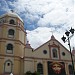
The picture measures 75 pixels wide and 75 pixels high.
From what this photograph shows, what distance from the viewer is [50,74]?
32781mm

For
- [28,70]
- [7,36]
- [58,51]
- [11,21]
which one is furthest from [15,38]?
[58,51]

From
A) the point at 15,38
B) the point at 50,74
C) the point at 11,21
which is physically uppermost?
the point at 11,21

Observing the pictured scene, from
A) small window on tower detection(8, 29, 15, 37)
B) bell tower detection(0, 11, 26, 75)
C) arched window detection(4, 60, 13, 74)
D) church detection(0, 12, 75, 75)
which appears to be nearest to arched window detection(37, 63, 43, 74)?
church detection(0, 12, 75, 75)

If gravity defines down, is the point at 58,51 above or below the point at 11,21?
below

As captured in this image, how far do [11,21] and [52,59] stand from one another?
436 inches

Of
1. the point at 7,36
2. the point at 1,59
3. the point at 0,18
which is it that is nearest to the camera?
the point at 1,59

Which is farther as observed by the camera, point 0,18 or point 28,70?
point 0,18

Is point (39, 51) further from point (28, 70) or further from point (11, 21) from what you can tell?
Result: point (11, 21)

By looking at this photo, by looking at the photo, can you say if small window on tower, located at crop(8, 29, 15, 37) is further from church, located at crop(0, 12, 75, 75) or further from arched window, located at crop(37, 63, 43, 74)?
arched window, located at crop(37, 63, 43, 74)

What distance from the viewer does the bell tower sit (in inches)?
1251

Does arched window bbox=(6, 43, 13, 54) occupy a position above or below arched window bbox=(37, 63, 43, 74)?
above

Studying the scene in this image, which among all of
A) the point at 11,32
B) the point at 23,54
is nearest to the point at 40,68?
the point at 23,54

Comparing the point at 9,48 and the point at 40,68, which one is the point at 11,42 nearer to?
the point at 9,48

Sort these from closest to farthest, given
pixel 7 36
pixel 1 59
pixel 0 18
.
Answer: pixel 1 59
pixel 7 36
pixel 0 18
